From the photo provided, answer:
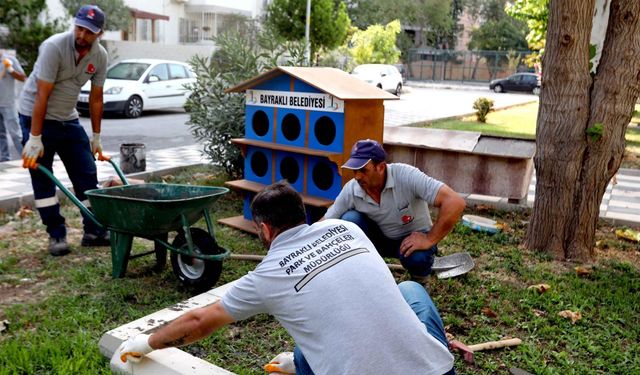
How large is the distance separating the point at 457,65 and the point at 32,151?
45.0 metres

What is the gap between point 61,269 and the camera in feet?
15.1

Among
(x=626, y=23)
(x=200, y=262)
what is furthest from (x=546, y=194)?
(x=200, y=262)

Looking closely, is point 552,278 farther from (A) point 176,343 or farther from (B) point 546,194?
(A) point 176,343

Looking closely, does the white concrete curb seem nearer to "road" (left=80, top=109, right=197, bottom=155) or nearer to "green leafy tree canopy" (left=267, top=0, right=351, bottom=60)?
"road" (left=80, top=109, right=197, bottom=155)

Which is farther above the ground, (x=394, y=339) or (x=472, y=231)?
(x=394, y=339)

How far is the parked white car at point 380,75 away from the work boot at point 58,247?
69.2 feet

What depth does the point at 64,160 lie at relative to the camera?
4.99 metres

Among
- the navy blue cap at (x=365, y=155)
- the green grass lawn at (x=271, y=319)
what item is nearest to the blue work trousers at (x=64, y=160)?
the green grass lawn at (x=271, y=319)

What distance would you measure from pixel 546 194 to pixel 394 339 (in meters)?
3.57

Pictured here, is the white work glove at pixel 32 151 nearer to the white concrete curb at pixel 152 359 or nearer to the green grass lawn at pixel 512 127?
the white concrete curb at pixel 152 359

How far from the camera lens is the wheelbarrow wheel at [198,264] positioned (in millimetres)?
4133

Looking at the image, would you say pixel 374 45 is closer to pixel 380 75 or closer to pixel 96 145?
pixel 380 75

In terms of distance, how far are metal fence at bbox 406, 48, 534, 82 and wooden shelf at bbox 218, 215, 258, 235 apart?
41.7 meters

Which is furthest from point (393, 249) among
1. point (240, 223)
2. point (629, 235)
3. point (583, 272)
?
point (629, 235)
